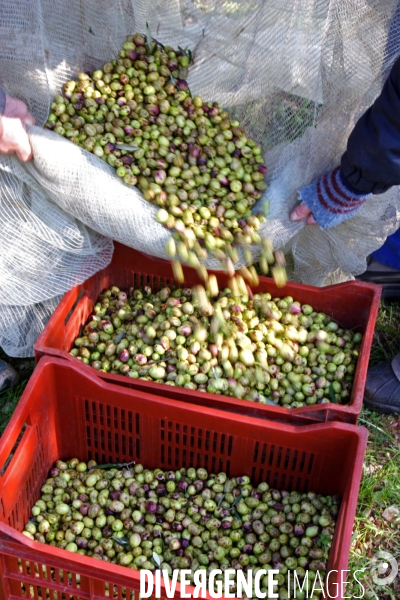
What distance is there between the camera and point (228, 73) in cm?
268

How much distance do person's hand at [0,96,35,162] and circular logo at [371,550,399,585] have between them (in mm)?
2060

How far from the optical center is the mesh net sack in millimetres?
2395

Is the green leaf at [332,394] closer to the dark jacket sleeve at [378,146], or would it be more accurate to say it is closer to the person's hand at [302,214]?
the person's hand at [302,214]

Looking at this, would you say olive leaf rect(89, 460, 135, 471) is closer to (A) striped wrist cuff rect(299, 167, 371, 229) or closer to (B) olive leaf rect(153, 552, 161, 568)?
(B) olive leaf rect(153, 552, 161, 568)

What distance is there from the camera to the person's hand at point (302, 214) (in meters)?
2.61

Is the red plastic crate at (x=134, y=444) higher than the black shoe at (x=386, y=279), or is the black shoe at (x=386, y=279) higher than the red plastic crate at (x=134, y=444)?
the black shoe at (x=386, y=279)

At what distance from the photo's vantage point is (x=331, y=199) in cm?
247

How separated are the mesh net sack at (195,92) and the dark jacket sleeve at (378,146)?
29cm

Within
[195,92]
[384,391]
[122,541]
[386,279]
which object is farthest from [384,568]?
[195,92]

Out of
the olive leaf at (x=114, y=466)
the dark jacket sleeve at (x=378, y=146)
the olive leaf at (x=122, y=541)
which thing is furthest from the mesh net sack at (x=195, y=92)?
the olive leaf at (x=122, y=541)

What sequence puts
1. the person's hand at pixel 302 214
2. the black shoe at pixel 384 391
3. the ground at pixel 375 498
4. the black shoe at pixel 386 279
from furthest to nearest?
the black shoe at pixel 386 279 → the black shoe at pixel 384 391 → the person's hand at pixel 302 214 → the ground at pixel 375 498

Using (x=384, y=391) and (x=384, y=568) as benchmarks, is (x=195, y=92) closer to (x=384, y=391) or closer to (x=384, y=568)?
(x=384, y=391)

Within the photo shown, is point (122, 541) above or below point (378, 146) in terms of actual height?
below

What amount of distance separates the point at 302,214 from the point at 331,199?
0.59 ft
